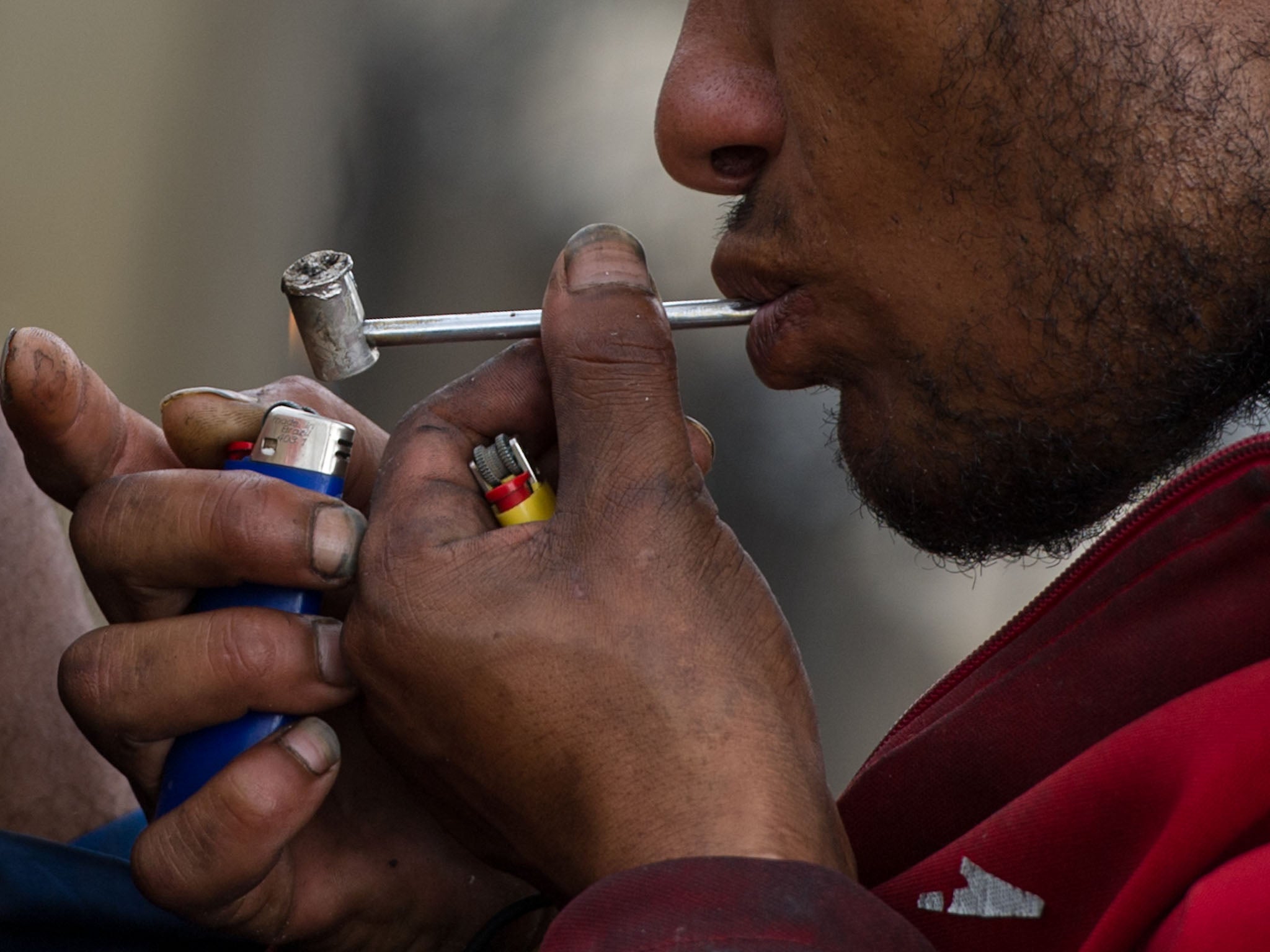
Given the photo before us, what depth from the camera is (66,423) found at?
79 cm

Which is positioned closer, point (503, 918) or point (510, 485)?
point (510, 485)

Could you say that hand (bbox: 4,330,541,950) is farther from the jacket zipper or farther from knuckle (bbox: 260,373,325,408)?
the jacket zipper

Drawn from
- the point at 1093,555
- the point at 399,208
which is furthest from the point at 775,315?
the point at 399,208

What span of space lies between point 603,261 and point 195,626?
33 cm

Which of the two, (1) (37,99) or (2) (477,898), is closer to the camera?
(2) (477,898)

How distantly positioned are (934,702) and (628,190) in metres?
1.11

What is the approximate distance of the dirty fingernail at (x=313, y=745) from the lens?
29.6 inches

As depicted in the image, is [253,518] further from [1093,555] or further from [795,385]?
[1093,555]

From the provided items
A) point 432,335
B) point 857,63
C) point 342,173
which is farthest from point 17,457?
point 857,63

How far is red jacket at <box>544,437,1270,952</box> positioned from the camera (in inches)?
22.1

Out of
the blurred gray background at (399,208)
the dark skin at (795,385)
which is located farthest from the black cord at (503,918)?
the blurred gray background at (399,208)

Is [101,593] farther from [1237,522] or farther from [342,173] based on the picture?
[342,173]

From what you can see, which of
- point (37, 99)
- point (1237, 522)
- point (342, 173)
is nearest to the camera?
point (1237, 522)

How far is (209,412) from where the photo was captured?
816mm
